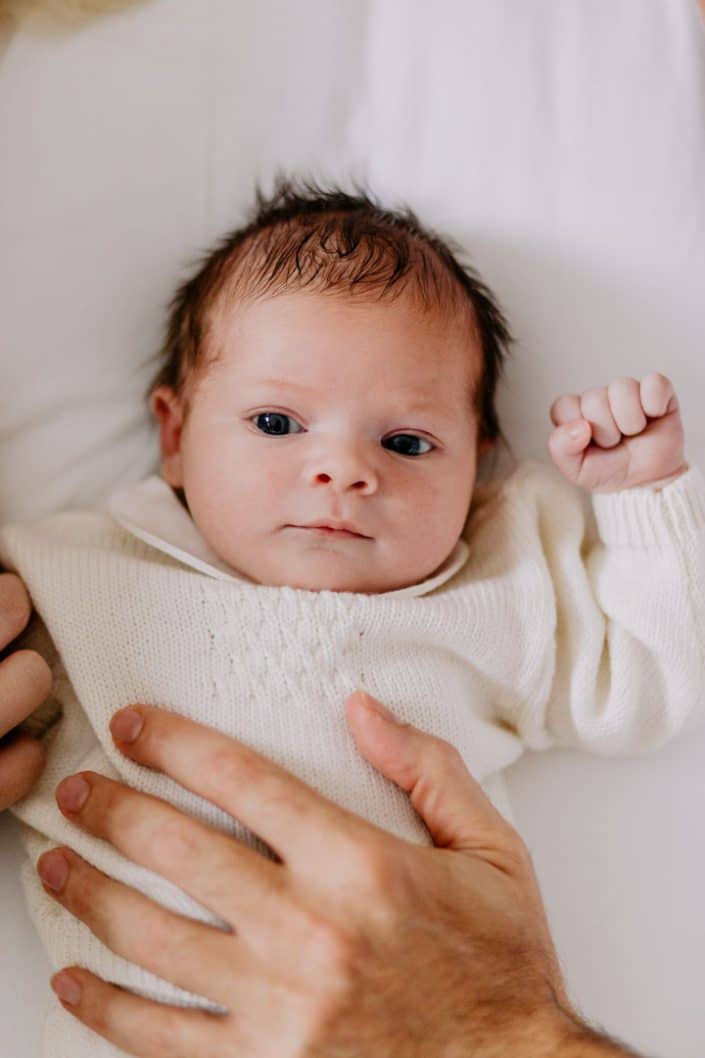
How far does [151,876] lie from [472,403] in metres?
0.74

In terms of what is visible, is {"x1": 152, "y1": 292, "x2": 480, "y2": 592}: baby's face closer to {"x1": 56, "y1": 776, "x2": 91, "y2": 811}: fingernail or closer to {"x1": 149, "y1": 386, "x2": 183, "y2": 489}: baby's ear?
{"x1": 149, "y1": 386, "x2": 183, "y2": 489}: baby's ear

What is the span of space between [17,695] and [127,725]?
5.0 inches

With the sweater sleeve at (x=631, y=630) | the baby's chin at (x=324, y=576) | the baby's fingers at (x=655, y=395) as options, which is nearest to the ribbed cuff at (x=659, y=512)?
the sweater sleeve at (x=631, y=630)

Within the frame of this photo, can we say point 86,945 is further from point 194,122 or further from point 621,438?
point 194,122

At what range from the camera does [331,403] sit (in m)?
1.44

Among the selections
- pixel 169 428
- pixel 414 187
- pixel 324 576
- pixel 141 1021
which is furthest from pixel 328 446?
pixel 141 1021

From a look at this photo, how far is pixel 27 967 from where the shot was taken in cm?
136

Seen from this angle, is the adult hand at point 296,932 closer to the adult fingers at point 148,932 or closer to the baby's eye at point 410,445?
the adult fingers at point 148,932

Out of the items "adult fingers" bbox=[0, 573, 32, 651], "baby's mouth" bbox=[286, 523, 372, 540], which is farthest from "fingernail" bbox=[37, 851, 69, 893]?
"baby's mouth" bbox=[286, 523, 372, 540]

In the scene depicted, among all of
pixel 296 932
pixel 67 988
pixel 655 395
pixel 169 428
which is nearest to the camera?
pixel 296 932

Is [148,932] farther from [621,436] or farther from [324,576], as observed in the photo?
[621,436]

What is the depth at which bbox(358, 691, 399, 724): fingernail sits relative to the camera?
132 centimetres

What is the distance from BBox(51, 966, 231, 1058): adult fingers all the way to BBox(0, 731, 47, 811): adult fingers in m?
0.20

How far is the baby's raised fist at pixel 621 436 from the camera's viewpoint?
147cm
